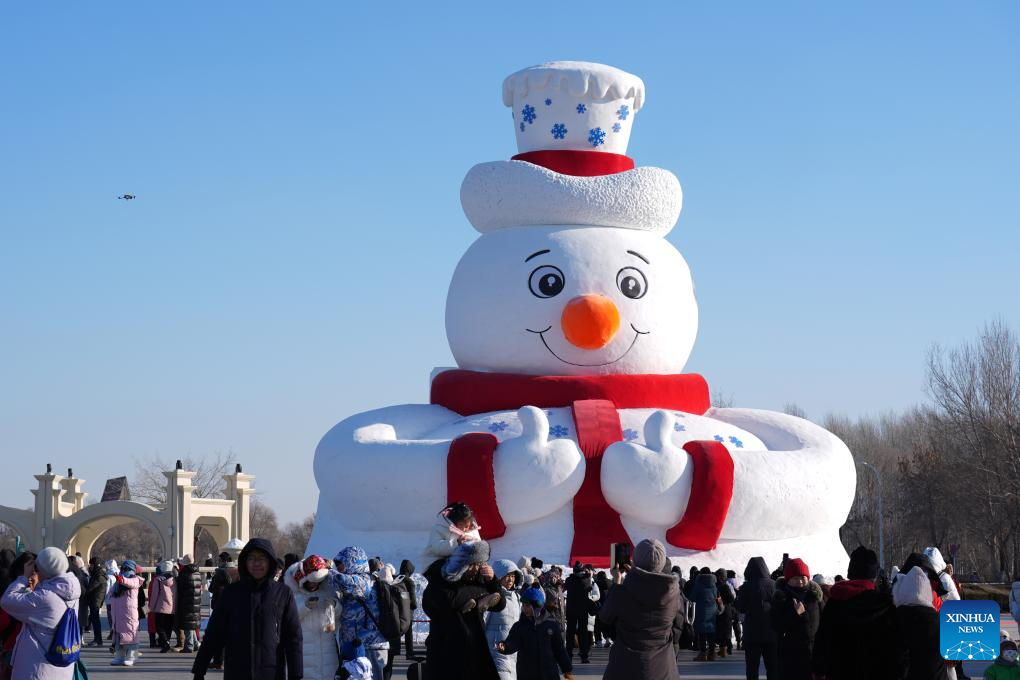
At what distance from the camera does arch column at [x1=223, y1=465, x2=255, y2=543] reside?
3853 cm

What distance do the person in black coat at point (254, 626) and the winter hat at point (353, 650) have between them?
4.43 feet

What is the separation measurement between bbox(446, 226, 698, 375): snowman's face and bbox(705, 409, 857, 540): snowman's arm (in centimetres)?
211

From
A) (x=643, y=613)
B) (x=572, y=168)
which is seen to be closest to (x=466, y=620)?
(x=643, y=613)

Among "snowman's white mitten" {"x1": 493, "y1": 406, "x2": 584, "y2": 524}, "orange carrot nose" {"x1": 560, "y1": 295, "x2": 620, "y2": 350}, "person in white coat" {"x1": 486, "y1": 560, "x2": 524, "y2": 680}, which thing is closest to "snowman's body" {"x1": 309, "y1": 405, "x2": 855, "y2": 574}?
"snowman's white mitten" {"x1": 493, "y1": 406, "x2": 584, "y2": 524}

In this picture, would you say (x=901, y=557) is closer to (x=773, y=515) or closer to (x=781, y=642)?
(x=773, y=515)

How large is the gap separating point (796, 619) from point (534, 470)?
866 centimetres

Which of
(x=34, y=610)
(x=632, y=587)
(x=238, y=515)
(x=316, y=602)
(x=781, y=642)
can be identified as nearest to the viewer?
(x=632, y=587)

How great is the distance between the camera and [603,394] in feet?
65.9

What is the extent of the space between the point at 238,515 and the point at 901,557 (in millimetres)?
26481

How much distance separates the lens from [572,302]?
19641 millimetres

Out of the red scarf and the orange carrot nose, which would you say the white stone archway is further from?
the orange carrot nose

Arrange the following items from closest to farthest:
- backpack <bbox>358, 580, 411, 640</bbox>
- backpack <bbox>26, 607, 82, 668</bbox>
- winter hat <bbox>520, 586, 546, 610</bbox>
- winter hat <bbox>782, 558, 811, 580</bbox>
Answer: backpack <bbox>26, 607, 82, 668</bbox> < backpack <bbox>358, 580, 411, 640</bbox> < winter hat <bbox>782, 558, 811, 580</bbox> < winter hat <bbox>520, 586, 546, 610</bbox>

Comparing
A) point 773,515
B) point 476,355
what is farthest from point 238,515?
point 773,515

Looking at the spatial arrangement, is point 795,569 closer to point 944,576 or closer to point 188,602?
point 944,576
